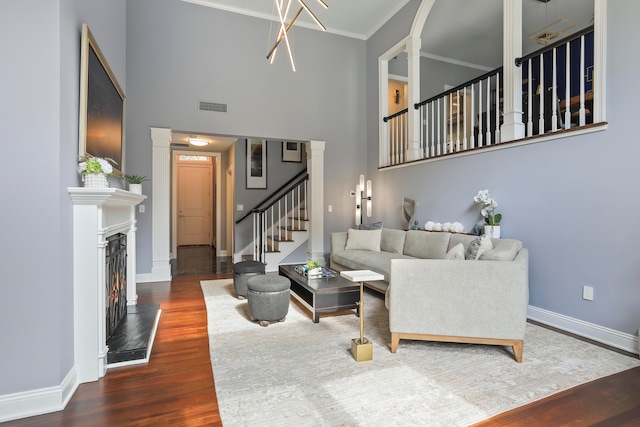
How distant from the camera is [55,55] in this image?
1940 millimetres

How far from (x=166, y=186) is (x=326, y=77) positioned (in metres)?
3.65

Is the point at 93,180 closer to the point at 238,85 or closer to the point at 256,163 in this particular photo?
the point at 238,85

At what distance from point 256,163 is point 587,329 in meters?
6.53

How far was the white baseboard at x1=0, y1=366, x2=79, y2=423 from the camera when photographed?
72.6 inches

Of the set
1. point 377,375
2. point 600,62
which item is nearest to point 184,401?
point 377,375

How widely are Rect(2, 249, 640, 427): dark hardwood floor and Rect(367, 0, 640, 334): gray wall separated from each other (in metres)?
0.84

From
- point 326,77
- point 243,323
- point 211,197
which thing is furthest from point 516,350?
point 211,197

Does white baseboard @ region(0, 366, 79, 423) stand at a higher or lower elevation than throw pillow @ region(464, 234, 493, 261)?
lower

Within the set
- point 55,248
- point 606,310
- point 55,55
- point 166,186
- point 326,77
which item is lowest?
point 606,310

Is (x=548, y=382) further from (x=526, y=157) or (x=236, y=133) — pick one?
(x=236, y=133)

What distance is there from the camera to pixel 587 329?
310 centimetres

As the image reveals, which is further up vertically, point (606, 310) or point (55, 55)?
point (55, 55)

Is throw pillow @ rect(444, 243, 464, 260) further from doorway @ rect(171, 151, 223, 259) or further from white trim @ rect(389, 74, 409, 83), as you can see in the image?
doorway @ rect(171, 151, 223, 259)

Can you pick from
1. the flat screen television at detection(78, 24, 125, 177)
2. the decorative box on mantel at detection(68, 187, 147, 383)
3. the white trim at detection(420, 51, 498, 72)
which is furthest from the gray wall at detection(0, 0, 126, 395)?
the white trim at detection(420, 51, 498, 72)
